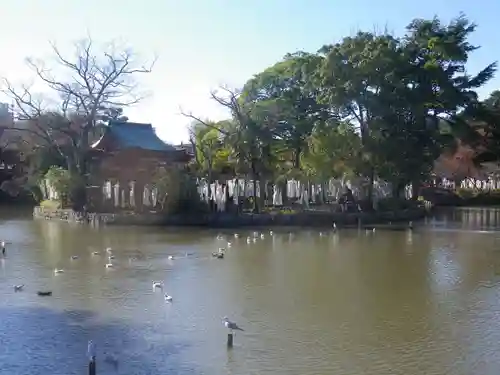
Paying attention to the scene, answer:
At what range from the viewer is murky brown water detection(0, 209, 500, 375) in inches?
290

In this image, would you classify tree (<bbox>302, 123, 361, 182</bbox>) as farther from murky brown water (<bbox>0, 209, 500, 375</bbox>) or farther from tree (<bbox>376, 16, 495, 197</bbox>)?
murky brown water (<bbox>0, 209, 500, 375</bbox>)

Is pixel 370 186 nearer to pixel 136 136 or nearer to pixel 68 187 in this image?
pixel 136 136

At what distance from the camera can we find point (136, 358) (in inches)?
292

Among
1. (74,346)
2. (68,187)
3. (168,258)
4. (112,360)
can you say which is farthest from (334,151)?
(112,360)

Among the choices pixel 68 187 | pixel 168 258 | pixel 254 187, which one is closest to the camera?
pixel 168 258

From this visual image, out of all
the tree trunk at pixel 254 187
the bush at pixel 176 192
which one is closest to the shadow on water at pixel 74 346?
the bush at pixel 176 192

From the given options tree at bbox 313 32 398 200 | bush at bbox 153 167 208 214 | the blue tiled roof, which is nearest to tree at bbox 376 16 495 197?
tree at bbox 313 32 398 200

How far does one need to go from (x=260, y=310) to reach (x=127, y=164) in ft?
63.9

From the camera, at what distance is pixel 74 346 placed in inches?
309

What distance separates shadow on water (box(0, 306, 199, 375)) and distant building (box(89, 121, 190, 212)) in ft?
55.6

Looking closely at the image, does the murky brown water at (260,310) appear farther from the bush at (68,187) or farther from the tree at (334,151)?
the bush at (68,187)

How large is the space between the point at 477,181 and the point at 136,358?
1651 inches

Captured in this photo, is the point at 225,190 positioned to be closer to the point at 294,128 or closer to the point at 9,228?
the point at 294,128

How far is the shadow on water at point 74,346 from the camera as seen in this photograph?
7.04m
